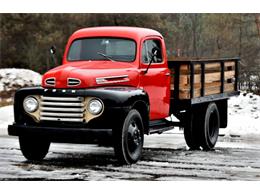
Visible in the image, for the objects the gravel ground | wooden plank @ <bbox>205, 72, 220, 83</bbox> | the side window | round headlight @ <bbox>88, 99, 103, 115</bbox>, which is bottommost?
the gravel ground

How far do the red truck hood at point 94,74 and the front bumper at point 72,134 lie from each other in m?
0.67

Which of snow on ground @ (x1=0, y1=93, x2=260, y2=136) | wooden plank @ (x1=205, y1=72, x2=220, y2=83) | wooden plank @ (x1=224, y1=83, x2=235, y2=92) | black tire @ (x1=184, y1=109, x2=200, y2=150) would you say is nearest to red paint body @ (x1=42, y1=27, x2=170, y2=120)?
black tire @ (x1=184, y1=109, x2=200, y2=150)

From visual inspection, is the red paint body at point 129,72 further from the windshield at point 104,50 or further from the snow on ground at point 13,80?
the snow on ground at point 13,80

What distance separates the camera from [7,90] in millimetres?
23359

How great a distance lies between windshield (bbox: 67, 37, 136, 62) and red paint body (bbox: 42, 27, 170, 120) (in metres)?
0.08

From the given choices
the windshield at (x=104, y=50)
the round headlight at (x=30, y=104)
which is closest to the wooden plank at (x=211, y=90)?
the windshield at (x=104, y=50)

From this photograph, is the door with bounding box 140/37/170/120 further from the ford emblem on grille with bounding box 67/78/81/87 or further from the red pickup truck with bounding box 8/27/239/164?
the ford emblem on grille with bounding box 67/78/81/87

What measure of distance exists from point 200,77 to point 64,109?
11.9 ft

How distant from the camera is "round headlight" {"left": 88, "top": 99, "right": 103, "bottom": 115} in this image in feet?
31.1

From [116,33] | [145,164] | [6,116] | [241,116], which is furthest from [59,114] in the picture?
[241,116]

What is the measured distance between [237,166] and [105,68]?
2.49 metres

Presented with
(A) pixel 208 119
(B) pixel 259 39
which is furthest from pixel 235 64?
(B) pixel 259 39

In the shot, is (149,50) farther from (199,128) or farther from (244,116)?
(244,116)

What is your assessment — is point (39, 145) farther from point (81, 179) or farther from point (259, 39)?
point (259, 39)
